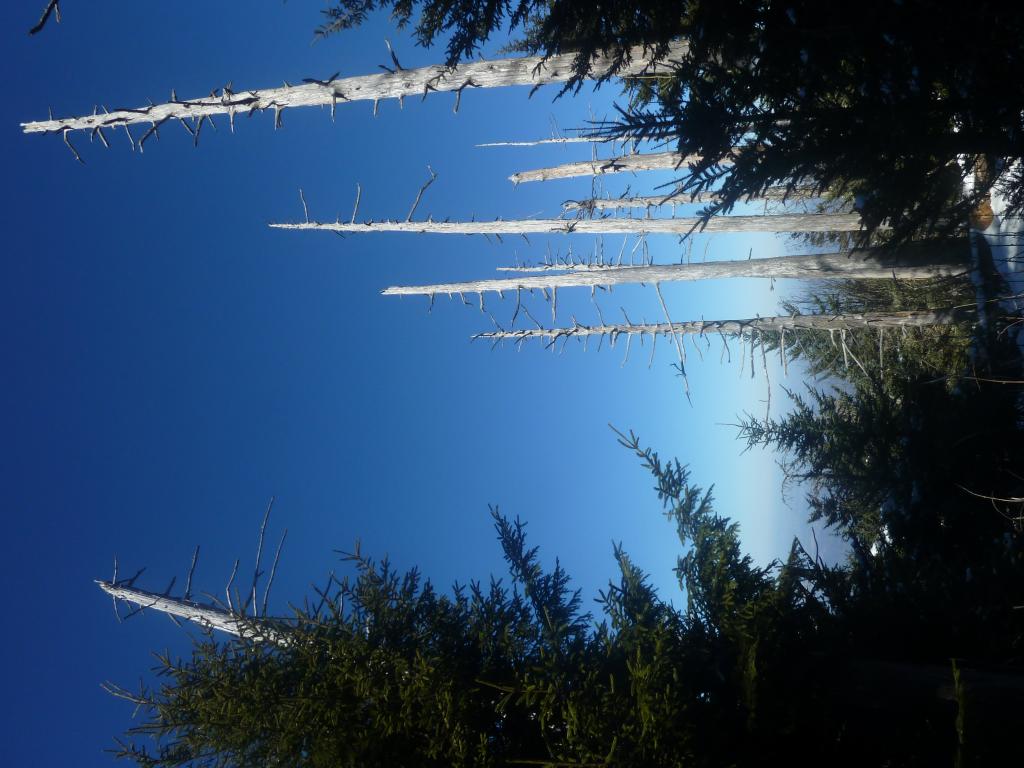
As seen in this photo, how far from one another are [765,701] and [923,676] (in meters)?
1.36

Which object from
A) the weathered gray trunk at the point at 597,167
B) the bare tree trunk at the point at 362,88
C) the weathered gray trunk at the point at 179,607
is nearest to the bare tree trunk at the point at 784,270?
A: the weathered gray trunk at the point at 597,167

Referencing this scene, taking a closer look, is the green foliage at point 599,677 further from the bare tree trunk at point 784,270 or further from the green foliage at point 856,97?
the bare tree trunk at point 784,270

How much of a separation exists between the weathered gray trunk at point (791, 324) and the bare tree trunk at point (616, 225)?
4.68ft

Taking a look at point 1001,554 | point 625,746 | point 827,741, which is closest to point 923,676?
point 827,741

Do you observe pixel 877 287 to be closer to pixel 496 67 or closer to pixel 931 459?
pixel 931 459

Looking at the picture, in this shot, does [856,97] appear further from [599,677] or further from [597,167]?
[597,167]

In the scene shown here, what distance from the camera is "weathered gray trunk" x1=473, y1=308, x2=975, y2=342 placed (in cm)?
972

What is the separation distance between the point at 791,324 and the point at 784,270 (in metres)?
0.91

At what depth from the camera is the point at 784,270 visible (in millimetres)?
10141

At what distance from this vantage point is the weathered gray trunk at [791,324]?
9719 millimetres

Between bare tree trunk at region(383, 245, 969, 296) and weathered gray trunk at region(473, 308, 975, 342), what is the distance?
0.65 metres

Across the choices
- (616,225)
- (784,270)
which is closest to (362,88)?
(616,225)

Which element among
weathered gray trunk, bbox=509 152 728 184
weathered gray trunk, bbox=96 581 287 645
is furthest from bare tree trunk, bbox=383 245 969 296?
weathered gray trunk, bbox=96 581 287 645

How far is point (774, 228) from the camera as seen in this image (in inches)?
411
